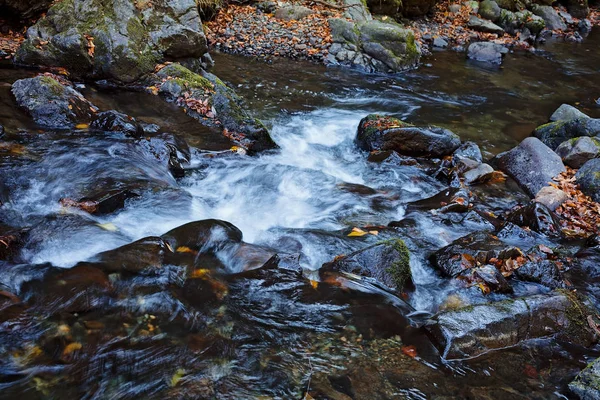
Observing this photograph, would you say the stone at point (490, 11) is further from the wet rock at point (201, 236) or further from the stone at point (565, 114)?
the wet rock at point (201, 236)

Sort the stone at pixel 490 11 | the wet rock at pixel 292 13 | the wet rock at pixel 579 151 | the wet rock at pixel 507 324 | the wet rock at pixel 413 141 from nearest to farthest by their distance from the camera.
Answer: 1. the wet rock at pixel 507 324
2. the wet rock at pixel 579 151
3. the wet rock at pixel 413 141
4. the wet rock at pixel 292 13
5. the stone at pixel 490 11

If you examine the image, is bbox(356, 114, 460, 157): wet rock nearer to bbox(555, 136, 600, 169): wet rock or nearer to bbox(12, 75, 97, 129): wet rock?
bbox(555, 136, 600, 169): wet rock

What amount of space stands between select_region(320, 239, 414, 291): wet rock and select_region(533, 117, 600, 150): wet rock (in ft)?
21.8

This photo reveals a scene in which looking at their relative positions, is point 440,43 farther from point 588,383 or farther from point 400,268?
point 588,383

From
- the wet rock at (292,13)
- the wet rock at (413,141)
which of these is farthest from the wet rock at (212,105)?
the wet rock at (292,13)

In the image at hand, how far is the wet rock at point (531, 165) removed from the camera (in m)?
8.59

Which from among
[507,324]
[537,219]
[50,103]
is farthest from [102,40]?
[507,324]

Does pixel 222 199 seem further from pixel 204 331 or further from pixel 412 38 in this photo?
pixel 412 38

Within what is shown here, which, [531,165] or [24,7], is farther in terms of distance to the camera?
[24,7]

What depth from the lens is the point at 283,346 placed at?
4.31 meters

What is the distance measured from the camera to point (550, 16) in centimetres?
2294

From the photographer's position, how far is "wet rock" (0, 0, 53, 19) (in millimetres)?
10531

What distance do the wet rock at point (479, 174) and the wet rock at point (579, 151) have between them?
1.95m

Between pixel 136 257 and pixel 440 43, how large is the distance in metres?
16.2
